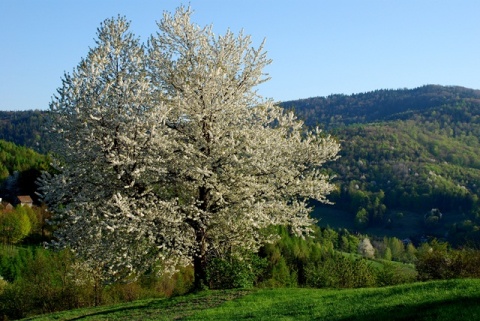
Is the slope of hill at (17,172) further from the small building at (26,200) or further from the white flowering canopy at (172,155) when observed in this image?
the white flowering canopy at (172,155)

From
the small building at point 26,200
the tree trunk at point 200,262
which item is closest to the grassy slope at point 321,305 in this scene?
the tree trunk at point 200,262

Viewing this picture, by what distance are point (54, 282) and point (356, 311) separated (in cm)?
4986

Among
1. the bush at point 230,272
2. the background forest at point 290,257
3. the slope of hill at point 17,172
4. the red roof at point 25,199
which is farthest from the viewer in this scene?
the slope of hill at point 17,172

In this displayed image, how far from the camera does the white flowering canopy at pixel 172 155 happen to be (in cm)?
1747

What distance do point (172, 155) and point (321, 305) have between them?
24.6 feet

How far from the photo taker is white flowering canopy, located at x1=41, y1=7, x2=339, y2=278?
688 inches

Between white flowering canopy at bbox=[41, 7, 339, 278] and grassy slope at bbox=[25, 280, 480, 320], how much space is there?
1.96 m

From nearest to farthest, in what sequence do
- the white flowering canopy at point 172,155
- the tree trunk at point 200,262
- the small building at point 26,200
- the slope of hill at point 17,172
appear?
→ the white flowering canopy at point 172,155
the tree trunk at point 200,262
the small building at point 26,200
the slope of hill at point 17,172

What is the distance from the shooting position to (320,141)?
2111cm

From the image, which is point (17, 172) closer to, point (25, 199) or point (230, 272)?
point (25, 199)

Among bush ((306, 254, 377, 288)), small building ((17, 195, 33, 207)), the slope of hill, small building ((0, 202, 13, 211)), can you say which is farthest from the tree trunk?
small building ((0, 202, 13, 211))

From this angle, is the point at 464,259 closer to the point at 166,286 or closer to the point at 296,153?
the point at 296,153

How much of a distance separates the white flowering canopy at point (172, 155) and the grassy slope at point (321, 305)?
1.96 metres

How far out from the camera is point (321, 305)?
54.9ft
